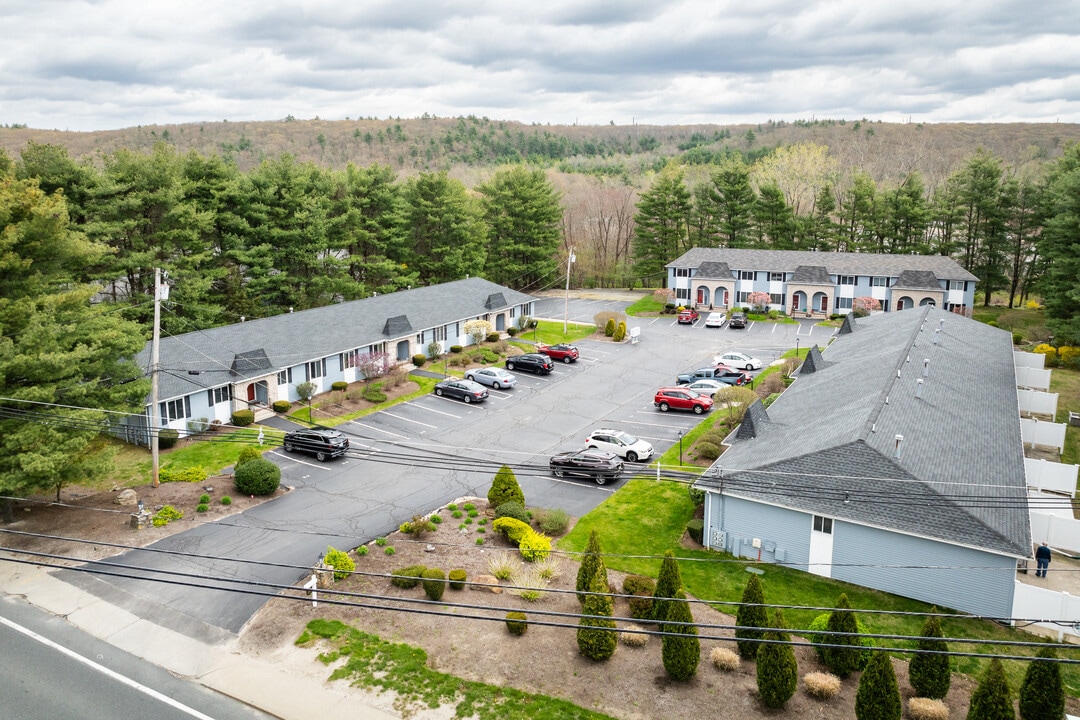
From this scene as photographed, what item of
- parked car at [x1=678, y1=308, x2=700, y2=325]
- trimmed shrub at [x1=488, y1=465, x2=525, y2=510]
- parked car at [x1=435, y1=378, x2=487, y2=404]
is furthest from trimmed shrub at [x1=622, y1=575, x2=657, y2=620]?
parked car at [x1=678, y1=308, x2=700, y2=325]

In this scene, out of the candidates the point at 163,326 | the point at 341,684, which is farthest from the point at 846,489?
the point at 163,326

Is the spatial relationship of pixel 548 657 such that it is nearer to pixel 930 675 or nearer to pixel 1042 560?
pixel 930 675

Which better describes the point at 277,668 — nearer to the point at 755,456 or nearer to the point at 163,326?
the point at 755,456

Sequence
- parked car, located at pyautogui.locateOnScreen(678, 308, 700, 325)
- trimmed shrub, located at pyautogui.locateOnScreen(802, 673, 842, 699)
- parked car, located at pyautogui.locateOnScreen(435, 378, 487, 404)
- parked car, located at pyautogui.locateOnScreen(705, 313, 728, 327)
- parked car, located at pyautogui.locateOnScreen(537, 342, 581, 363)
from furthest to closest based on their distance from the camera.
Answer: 1. parked car, located at pyautogui.locateOnScreen(678, 308, 700, 325)
2. parked car, located at pyautogui.locateOnScreen(705, 313, 728, 327)
3. parked car, located at pyautogui.locateOnScreen(537, 342, 581, 363)
4. parked car, located at pyautogui.locateOnScreen(435, 378, 487, 404)
5. trimmed shrub, located at pyautogui.locateOnScreen(802, 673, 842, 699)

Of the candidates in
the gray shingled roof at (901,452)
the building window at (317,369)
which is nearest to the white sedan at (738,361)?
the gray shingled roof at (901,452)

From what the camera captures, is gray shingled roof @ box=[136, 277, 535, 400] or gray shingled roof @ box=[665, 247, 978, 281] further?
gray shingled roof @ box=[665, 247, 978, 281]

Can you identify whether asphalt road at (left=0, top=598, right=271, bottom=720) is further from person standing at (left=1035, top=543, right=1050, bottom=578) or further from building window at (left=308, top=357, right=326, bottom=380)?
person standing at (left=1035, top=543, right=1050, bottom=578)

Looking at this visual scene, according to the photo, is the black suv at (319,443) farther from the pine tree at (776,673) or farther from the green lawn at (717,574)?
the pine tree at (776,673)
